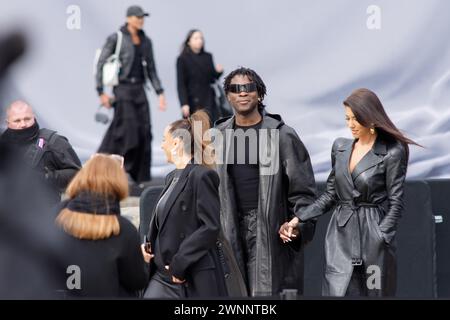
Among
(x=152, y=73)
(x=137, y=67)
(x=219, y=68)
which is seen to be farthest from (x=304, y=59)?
(x=137, y=67)

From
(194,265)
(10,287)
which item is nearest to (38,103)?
(194,265)

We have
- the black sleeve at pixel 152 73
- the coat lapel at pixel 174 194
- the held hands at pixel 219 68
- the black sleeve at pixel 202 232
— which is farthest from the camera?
the held hands at pixel 219 68

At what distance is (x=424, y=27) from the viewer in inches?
503

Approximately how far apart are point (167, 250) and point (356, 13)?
6159mm

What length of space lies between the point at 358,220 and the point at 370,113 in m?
0.65

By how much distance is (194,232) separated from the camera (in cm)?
702

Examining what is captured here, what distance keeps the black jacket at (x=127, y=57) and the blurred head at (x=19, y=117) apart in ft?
12.4

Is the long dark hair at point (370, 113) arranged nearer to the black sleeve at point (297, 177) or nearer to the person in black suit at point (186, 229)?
the black sleeve at point (297, 177)

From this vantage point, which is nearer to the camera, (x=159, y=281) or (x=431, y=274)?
(x=159, y=281)

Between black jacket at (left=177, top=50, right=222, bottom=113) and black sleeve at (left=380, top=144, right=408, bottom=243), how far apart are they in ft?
16.2

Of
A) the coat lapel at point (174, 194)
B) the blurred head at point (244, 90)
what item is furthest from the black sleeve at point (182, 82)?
the coat lapel at point (174, 194)

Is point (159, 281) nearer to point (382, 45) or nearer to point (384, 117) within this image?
point (384, 117)

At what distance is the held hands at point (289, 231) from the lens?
317 inches

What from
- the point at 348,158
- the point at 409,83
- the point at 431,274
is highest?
the point at 409,83
